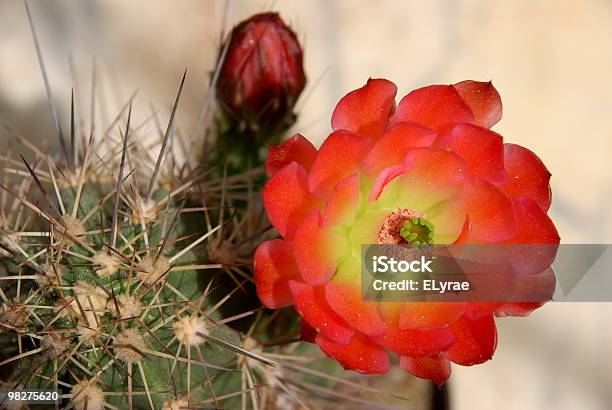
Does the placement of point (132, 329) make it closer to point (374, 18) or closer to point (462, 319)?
point (462, 319)

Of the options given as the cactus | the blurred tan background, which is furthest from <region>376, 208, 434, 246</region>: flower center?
the blurred tan background

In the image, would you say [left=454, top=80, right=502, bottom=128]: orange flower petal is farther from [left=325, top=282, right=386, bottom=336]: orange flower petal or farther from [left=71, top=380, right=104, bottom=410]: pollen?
[left=71, top=380, right=104, bottom=410]: pollen

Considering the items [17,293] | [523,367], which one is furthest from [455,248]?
[523,367]

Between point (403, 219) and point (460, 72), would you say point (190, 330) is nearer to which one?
point (403, 219)

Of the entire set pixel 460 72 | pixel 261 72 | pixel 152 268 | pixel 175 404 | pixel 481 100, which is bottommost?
pixel 175 404

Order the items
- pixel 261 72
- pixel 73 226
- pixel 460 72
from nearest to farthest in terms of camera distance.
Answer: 1. pixel 73 226
2. pixel 261 72
3. pixel 460 72

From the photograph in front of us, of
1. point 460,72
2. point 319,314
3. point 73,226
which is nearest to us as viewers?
point 319,314

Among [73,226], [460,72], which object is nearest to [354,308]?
[73,226]

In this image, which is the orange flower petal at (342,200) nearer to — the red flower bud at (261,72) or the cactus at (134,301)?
the cactus at (134,301)
